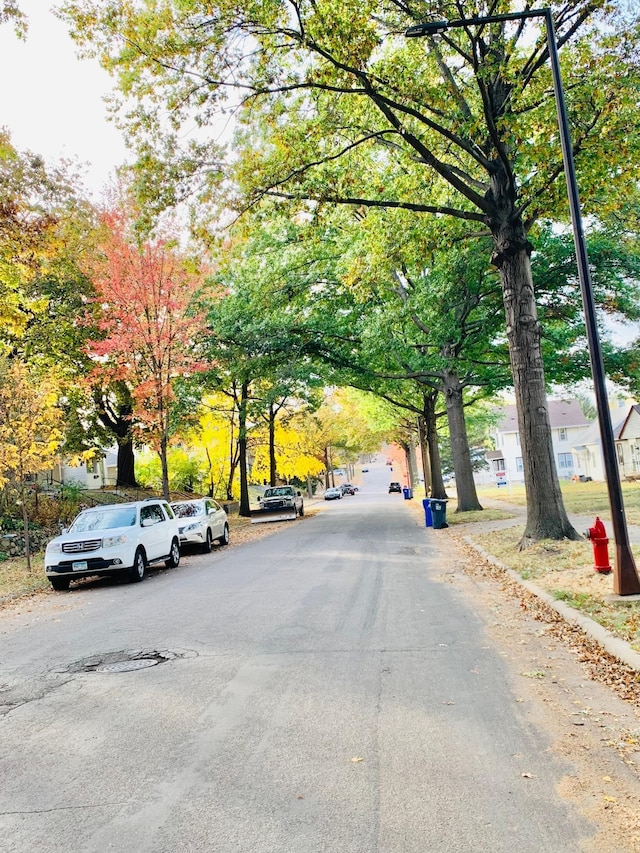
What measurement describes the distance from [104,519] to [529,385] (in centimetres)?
939

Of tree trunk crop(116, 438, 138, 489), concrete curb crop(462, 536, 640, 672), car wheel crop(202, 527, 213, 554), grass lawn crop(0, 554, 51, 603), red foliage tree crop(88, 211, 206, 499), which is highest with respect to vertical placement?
red foliage tree crop(88, 211, 206, 499)

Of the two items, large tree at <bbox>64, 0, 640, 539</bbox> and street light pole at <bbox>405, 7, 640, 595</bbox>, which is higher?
large tree at <bbox>64, 0, 640, 539</bbox>

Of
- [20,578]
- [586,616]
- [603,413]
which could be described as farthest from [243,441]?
[586,616]

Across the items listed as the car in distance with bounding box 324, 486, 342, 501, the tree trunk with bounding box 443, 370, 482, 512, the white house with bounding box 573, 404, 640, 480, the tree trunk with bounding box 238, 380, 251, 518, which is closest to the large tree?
the tree trunk with bounding box 443, 370, 482, 512

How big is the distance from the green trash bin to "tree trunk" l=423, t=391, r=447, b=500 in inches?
385

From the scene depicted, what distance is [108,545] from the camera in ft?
44.2

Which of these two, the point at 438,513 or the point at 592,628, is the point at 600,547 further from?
the point at 438,513

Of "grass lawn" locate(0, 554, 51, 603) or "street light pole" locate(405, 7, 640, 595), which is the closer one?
"street light pole" locate(405, 7, 640, 595)

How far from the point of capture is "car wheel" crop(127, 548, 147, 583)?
45.5ft

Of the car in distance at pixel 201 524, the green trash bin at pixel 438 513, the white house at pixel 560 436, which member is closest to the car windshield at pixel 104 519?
the car in distance at pixel 201 524

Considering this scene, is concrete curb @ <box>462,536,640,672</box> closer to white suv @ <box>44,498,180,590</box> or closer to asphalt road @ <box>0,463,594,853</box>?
asphalt road @ <box>0,463,594,853</box>

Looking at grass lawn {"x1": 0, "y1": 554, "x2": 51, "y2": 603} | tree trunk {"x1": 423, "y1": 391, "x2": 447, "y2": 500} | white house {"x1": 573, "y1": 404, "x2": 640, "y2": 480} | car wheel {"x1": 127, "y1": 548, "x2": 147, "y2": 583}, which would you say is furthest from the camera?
white house {"x1": 573, "y1": 404, "x2": 640, "y2": 480}

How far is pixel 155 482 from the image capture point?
136 feet

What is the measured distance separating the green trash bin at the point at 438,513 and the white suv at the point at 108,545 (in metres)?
10.1
